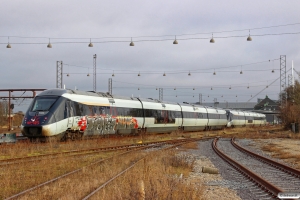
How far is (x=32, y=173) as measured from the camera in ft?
41.8

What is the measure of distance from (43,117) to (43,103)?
1.45 m

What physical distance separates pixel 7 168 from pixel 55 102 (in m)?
10.7

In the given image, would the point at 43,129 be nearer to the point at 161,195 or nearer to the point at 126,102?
the point at 126,102

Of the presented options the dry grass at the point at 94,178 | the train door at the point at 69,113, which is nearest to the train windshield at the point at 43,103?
the train door at the point at 69,113

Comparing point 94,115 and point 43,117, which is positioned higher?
point 94,115

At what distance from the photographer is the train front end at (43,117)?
2283cm

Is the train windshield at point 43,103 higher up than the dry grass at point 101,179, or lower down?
higher up

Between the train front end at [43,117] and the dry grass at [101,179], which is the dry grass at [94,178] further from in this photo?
the train front end at [43,117]

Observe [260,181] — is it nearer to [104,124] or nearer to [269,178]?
[269,178]

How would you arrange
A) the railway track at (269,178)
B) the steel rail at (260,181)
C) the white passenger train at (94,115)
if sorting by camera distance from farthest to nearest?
the white passenger train at (94,115)
the railway track at (269,178)
the steel rail at (260,181)

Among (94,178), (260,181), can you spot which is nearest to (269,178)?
(260,181)

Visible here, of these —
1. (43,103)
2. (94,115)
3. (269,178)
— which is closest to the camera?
(269,178)

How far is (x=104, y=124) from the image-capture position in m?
28.6

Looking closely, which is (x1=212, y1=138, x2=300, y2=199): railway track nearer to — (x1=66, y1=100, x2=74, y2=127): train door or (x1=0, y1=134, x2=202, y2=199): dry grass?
(x1=0, y1=134, x2=202, y2=199): dry grass
